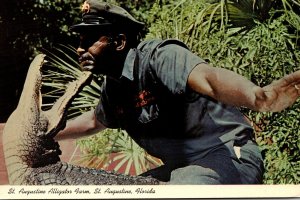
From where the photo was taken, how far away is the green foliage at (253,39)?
456 cm

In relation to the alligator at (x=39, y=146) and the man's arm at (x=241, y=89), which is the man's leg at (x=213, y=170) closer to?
the alligator at (x=39, y=146)

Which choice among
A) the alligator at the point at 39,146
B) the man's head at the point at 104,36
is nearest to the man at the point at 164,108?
the man's head at the point at 104,36

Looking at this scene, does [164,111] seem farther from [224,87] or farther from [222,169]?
[222,169]

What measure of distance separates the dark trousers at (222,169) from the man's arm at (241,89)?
388 mm

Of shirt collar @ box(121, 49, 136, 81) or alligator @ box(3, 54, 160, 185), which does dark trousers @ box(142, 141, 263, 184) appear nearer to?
alligator @ box(3, 54, 160, 185)

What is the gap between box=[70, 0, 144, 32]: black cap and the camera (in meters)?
4.43

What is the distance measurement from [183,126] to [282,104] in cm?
77

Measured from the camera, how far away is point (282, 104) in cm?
433

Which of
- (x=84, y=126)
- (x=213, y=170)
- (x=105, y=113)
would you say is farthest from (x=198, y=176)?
(x=84, y=126)

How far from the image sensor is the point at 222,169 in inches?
173

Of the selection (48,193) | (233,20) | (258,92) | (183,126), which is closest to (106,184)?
(48,193)

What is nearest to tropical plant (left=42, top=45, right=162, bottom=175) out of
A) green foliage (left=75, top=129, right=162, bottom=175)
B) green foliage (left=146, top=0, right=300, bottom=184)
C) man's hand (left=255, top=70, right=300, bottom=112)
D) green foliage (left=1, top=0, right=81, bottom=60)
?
green foliage (left=75, top=129, right=162, bottom=175)

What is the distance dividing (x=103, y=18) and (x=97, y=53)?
279 millimetres

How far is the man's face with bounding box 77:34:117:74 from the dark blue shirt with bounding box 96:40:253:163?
12 cm
